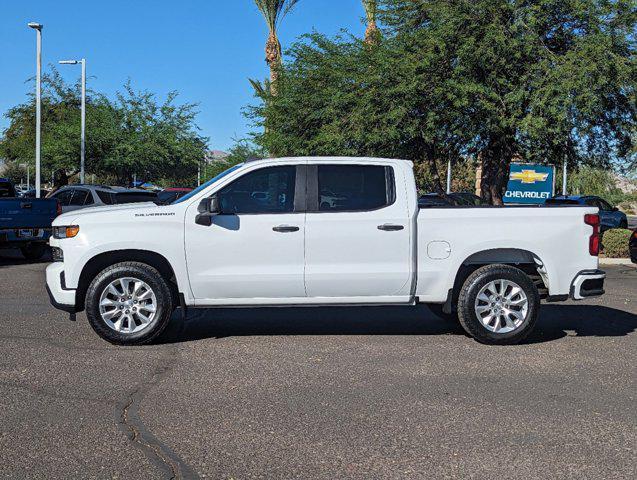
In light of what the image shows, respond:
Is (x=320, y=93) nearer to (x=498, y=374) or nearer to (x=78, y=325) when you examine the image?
(x=78, y=325)

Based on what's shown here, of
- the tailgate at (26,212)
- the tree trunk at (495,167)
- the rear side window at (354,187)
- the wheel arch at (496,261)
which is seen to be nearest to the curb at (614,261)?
the tree trunk at (495,167)

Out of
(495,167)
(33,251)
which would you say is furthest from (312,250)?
(495,167)

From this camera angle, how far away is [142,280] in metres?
7.88

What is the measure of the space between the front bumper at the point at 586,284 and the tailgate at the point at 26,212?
1161cm

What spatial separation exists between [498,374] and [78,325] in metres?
4.85

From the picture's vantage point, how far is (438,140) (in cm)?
2173

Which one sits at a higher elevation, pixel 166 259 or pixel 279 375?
pixel 166 259

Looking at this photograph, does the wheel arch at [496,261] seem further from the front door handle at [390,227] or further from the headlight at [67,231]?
the headlight at [67,231]

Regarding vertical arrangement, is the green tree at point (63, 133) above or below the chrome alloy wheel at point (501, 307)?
above

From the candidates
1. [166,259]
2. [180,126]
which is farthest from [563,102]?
[180,126]

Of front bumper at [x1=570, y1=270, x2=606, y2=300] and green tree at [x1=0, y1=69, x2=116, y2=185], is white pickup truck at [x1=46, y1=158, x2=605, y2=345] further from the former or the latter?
green tree at [x1=0, y1=69, x2=116, y2=185]

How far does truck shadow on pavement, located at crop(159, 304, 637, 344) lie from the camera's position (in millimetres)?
8789

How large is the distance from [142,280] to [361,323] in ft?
9.37

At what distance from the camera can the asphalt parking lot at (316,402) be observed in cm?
457
